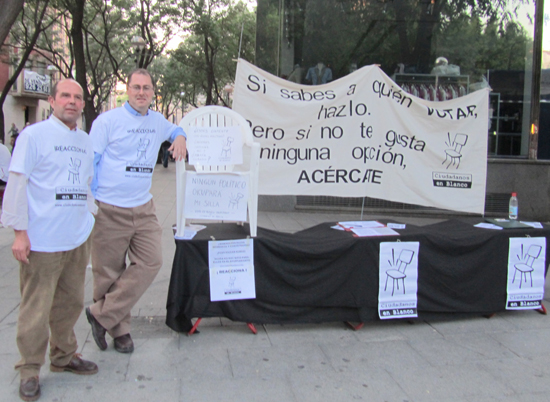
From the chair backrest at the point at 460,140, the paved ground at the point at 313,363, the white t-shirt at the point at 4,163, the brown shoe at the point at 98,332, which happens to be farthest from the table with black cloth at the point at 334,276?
the white t-shirt at the point at 4,163

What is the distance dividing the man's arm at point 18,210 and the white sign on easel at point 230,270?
4.92 ft

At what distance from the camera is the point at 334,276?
442 cm

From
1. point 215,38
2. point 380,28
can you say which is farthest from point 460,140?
point 215,38

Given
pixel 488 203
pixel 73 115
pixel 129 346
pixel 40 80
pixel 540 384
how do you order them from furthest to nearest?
pixel 40 80, pixel 488 203, pixel 129 346, pixel 540 384, pixel 73 115

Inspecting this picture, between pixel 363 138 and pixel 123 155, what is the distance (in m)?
2.35

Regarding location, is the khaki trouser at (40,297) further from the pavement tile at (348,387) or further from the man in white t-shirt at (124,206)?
the pavement tile at (348,387)

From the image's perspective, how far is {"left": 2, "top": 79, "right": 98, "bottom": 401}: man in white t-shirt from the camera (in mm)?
3014

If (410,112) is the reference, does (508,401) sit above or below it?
below

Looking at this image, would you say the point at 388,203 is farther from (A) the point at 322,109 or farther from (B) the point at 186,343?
(B) the point at 186,343

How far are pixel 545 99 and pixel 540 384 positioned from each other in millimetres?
8891

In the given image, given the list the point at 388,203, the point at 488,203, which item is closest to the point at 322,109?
the point at 388,203

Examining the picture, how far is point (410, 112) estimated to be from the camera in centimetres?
516

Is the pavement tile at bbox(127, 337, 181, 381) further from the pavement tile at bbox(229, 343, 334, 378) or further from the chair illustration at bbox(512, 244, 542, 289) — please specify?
the chair illustration at bbox(512, 244, 542, 289)

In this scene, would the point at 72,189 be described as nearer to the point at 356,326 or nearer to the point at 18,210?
the point at 18,210
